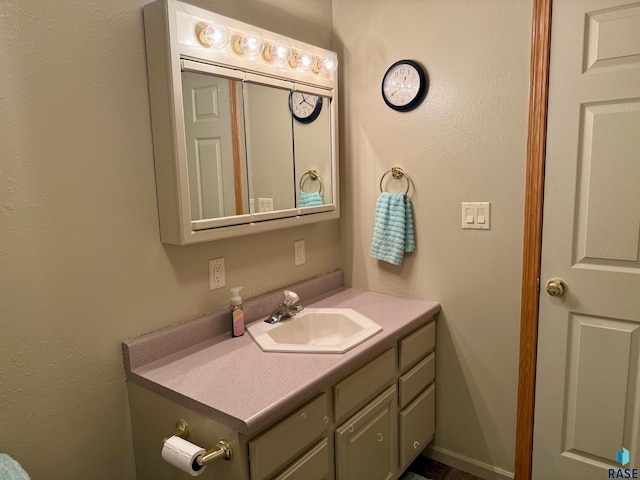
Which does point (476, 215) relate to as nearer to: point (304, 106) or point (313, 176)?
point (313, 176)

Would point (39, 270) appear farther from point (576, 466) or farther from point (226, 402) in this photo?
point (576, 466)

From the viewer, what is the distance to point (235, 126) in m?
1.71

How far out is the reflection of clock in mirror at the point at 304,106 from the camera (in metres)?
1.94

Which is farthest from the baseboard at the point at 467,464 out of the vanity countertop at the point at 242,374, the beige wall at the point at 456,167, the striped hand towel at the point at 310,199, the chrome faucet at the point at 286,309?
the striped hand towel at the point at 310,199

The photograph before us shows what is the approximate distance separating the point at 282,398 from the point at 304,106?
127 cm

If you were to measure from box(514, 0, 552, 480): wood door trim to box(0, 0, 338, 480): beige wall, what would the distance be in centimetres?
125

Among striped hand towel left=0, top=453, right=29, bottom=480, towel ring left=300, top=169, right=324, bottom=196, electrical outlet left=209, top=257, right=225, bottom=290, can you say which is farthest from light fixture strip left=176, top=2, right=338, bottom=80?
striped hand towel left=0, top=453, right=29, bottom=480

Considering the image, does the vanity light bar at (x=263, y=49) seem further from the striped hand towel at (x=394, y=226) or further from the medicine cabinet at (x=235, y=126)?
the striped hand towel at (x=394, y=226)

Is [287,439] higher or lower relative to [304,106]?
lower

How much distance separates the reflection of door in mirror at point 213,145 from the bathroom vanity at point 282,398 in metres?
0.44

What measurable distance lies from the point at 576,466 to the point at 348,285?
1255mm

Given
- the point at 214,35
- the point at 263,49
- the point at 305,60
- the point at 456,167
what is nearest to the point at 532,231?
the point at 456,167

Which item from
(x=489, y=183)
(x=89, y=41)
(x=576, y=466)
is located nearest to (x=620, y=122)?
(x=489, y=183)

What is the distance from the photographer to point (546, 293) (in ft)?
5.91
